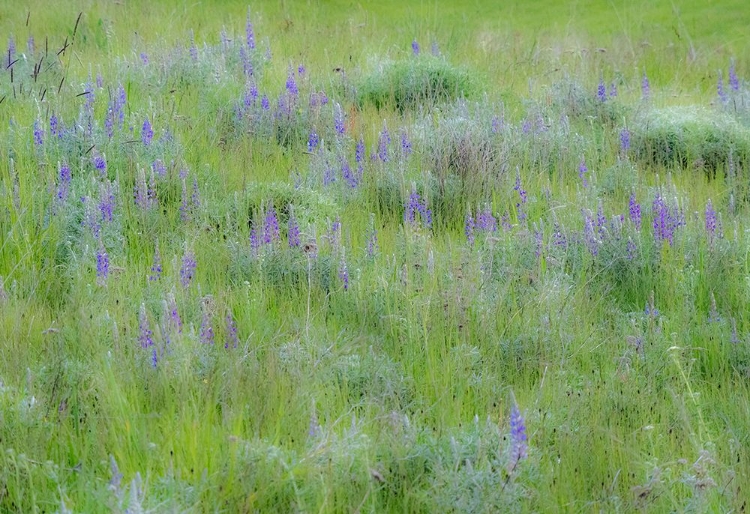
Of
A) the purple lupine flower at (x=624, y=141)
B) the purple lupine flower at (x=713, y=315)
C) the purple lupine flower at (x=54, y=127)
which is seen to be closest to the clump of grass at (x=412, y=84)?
the purple lupine flower at (x=624, y=141)

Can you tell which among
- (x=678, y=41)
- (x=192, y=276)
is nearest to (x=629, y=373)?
(x=192, y=276)

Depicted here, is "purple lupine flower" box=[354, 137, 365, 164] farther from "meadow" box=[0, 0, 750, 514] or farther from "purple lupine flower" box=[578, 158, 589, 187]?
"purple lupine flower" box=[578, 158, 589, 187]

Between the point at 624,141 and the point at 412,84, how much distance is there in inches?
76.7

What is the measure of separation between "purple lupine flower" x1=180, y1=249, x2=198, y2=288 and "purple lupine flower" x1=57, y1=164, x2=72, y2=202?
94 cm

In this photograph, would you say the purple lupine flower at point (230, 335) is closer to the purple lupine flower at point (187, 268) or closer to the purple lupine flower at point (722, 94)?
the purple lupine flower at point (187, 268)

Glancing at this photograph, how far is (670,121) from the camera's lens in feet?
22.2

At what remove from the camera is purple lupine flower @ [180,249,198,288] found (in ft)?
12.9

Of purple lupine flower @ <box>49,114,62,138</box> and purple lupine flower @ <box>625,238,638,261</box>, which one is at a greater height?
purple lupine flower @ <box>49,114,62,138</box>

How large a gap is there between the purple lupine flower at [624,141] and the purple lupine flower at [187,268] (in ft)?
11.2

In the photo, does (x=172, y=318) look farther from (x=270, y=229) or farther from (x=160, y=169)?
(x=160, y=169)

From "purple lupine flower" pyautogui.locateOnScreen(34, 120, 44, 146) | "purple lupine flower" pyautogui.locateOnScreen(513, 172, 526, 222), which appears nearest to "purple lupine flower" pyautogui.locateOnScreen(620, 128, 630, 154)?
"purple lupine flower" pyautogui.locateOnScreen(513, 172, 526, 222)

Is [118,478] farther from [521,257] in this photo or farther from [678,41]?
[678,41]

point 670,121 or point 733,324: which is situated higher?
point 670,121

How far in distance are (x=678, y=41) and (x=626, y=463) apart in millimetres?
9301
